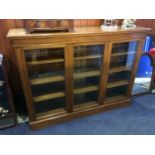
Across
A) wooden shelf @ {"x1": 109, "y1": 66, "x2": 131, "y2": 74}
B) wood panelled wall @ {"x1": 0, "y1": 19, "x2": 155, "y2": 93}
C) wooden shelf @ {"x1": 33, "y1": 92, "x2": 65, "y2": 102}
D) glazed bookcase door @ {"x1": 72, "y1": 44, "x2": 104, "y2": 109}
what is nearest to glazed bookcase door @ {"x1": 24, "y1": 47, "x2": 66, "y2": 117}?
wooden shelf @ {"x1": 33, "y1": 92, "x2": 65, "y2": 102}

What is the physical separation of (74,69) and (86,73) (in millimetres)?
181

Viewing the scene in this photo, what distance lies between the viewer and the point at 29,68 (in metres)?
1.78

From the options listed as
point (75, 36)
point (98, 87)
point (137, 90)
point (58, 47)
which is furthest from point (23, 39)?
point (137, 90)

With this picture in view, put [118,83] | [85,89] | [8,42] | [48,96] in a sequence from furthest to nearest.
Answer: [118,83] < [85,89] < [48,96] < [8,42]

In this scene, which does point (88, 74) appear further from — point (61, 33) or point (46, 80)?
point (61, 33)

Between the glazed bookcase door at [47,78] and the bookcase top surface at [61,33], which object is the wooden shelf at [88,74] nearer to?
the glazed bookcase door at [47,78]

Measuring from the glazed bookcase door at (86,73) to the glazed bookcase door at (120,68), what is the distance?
177mm

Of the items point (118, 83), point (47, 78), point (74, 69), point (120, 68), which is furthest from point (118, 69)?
point (47, 78)

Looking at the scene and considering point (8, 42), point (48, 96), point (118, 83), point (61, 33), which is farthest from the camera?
point (118, 83)

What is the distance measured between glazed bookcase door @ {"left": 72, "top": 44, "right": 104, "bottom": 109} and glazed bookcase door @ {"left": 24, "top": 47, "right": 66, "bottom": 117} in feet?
0.56

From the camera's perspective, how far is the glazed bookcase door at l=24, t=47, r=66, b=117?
1.79 m

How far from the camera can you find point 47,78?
6.35ft

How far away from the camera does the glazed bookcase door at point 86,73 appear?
6.39 ft

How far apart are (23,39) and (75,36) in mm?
502
